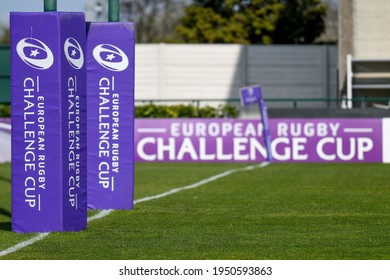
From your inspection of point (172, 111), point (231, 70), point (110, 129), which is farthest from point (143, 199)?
point (231, 70)

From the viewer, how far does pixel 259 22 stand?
78.8 m

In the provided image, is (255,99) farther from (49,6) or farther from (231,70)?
(231,70)

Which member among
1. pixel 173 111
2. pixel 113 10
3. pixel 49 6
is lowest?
pixel 173 111

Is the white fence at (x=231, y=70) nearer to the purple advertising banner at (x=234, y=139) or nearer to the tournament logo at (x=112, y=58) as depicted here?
the purple advertising banner at (x=234, y=139)

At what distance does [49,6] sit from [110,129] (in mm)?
4203

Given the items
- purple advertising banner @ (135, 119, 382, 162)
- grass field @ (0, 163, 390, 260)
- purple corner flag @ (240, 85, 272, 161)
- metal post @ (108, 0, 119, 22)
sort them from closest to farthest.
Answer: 1. grass field @ (0, 163, 390, 260)
2. metal post @ (108, 0, 119, 22)
3. purple advertising banner @ (135, 119, 382, 162)
4. purple corner flag @ (240, 85, 272, 161)

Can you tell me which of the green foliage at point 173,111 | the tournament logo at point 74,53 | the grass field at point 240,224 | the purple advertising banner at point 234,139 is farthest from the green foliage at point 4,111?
the tournament logo at point 74,53

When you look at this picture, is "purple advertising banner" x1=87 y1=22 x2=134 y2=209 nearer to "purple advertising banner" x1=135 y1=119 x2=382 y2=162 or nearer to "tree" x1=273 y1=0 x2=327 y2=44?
"purple advertising banner" x1=135 y1=119 x2=382 y2=162

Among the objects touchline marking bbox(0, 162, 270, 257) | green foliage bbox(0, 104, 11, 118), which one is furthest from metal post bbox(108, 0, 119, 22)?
green foliage bbox(0, 104, 11, 118)

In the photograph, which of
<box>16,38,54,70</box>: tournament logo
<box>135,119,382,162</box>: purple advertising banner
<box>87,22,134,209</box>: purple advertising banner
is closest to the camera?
<box>16,38,54,70</box>: tournament logo

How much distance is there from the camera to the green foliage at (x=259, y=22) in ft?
258

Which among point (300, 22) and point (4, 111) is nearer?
point (4, 111)

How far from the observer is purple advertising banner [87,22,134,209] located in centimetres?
1925

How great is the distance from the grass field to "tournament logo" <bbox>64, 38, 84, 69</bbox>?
71.1 inches
